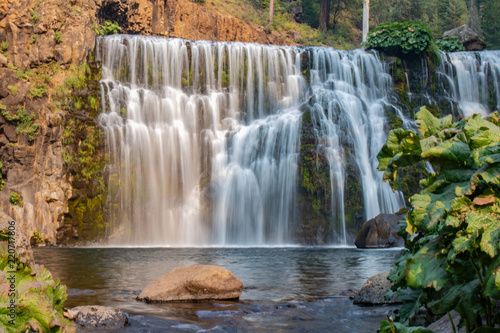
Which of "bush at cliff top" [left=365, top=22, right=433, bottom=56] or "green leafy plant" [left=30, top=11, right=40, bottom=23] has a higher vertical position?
"bush at cliff top" [left=365, top=22, right=433, bottom=56]

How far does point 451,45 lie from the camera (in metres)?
32.6

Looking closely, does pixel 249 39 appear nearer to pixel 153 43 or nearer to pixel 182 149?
pixel 153 43

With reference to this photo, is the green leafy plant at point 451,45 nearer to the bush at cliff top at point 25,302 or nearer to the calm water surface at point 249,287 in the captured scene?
the calm water surface at point 249,287

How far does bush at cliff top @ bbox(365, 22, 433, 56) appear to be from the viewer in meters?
27.2

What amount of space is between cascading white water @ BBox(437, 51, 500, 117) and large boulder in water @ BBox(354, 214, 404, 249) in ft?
40.1

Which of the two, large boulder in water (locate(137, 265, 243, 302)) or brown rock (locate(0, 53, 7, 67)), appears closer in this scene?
large boulder in water (locate(137, 265, 243, 302))

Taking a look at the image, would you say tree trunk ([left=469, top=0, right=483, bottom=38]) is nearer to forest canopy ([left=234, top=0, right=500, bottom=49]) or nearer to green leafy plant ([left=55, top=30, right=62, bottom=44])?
forest canopy ([left=234, top=0, right=500, bottom=49])

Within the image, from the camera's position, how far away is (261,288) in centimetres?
939

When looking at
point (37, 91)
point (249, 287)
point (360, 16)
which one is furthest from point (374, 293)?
point (360, 16)

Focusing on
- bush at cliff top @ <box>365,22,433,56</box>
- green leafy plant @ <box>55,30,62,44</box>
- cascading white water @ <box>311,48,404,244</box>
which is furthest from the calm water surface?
bush at cliff top @ <box>365,22,433,56</box>

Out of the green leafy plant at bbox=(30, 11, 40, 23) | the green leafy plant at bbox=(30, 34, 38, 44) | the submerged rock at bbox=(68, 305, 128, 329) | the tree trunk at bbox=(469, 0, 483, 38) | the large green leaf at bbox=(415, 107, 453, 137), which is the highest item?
the tree trunk at bbox=(469, 0, 483, 38)

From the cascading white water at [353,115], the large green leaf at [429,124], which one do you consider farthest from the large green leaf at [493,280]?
the cascading white water at [353,115]

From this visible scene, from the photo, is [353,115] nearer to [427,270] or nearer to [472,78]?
[472,78]

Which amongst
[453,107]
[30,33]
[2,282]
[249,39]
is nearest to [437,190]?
[2,282]
